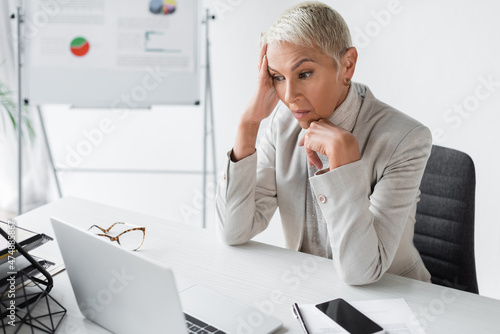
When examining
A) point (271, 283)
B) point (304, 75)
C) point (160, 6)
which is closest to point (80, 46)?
point (160, 6)

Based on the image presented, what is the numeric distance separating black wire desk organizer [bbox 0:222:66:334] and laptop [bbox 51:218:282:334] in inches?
2.9

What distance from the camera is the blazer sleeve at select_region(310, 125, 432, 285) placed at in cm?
116

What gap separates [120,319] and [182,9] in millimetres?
1970

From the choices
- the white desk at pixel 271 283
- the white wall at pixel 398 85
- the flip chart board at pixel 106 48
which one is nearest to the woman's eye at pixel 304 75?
the white desk at pixel 271 283

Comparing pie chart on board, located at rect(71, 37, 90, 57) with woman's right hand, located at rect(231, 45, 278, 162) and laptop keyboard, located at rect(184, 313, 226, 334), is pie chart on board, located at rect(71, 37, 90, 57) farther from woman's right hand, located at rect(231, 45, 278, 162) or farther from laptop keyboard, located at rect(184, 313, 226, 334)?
laptop keyboard, located at rect(184, 313, 226, 334)

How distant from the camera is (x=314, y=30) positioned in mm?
1201

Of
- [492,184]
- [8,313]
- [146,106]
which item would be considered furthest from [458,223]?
[146,106]

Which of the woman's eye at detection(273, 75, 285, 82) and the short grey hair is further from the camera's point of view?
the woman's eye at detection(273, 75, 285, 82)

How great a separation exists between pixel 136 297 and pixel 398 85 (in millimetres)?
1946

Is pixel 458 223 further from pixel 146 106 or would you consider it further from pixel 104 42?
pixel 104 42

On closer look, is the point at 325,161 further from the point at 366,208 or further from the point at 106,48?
the point at 106,48

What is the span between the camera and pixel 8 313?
3.39 feet

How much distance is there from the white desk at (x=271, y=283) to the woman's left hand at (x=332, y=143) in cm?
26

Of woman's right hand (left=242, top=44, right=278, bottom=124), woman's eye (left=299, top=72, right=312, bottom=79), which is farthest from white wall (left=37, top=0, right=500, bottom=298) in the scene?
woman's eye (left=299, top=72, right=312, bottom=79)
